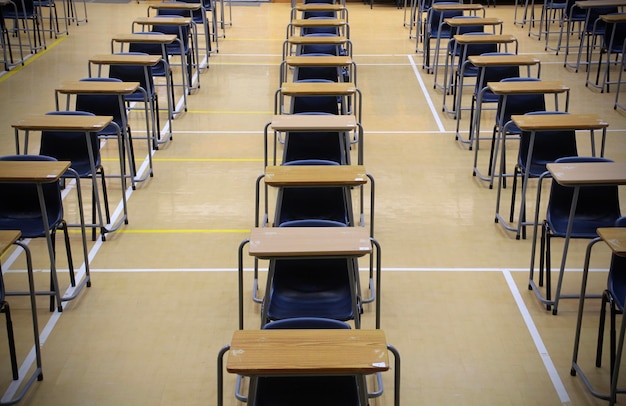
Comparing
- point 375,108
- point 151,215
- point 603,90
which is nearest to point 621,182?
point 151,215

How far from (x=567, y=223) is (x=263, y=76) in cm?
647

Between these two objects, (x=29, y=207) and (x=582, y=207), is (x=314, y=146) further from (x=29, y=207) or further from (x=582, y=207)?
(x=29, y=207)

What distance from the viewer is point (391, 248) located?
19.2 ft

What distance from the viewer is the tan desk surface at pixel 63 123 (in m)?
5.59

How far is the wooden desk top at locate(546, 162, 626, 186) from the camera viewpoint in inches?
182

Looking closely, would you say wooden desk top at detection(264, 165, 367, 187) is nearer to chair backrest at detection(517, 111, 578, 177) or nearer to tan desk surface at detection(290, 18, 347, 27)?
chair backrest at detection(517, 111, 578, 177)

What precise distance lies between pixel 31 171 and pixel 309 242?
1.96 metres

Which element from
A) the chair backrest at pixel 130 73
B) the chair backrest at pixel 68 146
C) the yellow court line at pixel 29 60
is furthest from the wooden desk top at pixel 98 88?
the yellow court line at pixel 29 60

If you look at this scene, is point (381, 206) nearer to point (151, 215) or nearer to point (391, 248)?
point (391, 248)

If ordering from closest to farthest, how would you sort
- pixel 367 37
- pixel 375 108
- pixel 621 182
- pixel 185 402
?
1. pixel 185 402
2. pixel 621 182
3. pixel 375 108
4. pixel 367 37

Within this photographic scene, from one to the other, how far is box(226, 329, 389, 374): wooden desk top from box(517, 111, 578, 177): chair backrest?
3.42 m

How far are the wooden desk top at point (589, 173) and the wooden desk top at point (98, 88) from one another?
3.53m

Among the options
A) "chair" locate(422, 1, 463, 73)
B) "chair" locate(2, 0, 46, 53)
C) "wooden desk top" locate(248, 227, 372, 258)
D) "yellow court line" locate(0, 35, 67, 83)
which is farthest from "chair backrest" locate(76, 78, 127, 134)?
"chair" locate(422, 1, 463, 73)

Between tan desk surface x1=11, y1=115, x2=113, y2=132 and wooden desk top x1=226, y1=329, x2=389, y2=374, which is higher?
tan desk surface x1=11, y1=115, x2=113, y2=132
